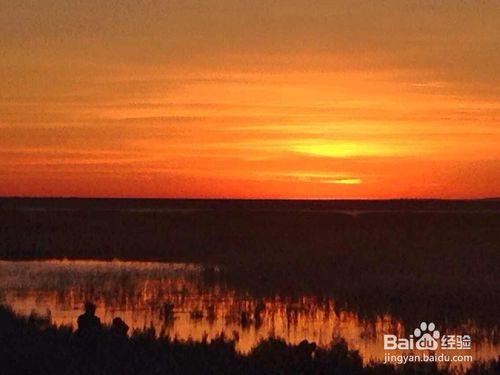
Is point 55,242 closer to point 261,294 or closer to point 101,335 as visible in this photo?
point 261,294

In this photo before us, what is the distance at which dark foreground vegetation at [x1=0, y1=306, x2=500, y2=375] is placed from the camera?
579 inches

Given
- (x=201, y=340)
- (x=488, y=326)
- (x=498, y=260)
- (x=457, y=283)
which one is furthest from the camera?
(x=498, y=260)

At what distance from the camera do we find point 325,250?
40750 millimetres

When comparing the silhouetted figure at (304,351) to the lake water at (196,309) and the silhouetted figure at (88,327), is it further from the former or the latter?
the silhouetted figure at (88,327)

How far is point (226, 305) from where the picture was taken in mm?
23672

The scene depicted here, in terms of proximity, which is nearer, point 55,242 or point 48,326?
point 48,326


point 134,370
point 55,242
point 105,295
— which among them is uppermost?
point 55,242

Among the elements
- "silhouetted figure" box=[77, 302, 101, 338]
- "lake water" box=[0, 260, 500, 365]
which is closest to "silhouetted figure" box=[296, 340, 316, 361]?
"lake water" box=[0, 260, 500, 365]

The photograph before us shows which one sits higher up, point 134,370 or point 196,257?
point 196,257

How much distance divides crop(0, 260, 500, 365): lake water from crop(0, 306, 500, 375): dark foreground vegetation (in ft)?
3.40

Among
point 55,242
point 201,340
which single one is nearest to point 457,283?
point 201,340

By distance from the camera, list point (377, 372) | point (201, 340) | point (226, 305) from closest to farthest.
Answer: point (377, 372) → point (201, 340) → point (226, 305)

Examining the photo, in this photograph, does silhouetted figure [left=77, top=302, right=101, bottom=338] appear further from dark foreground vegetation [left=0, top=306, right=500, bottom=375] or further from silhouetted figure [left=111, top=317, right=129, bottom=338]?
silhouetted figure [left=111, top=317, right=129, bottom=338]

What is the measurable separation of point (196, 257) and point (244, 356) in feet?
71.7
